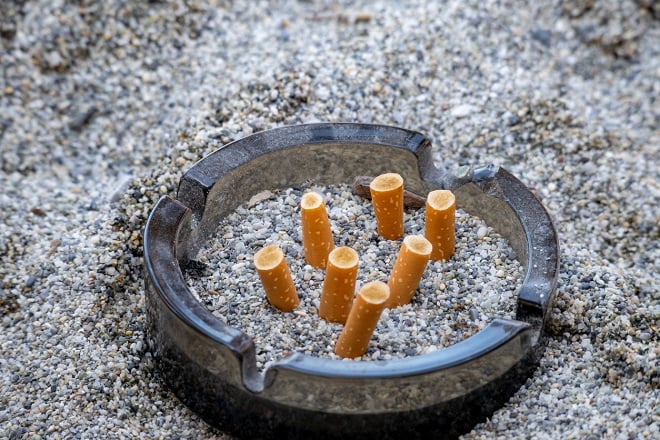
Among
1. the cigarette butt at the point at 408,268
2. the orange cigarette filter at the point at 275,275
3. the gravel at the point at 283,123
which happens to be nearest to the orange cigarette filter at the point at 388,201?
the cigarette butt at the point at 408,268

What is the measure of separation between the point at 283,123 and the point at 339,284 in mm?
810

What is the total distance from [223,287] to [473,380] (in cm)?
59

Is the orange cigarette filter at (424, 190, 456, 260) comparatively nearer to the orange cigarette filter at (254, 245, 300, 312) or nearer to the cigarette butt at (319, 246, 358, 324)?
the cigarette butt at (319, 246, 358, 324)

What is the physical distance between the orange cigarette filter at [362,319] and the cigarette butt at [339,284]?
0.05 metres

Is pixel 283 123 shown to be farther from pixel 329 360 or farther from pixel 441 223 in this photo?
pixel 329 360

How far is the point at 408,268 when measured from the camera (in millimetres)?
1634

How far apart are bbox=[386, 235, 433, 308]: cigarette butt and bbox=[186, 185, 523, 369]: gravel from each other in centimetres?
4

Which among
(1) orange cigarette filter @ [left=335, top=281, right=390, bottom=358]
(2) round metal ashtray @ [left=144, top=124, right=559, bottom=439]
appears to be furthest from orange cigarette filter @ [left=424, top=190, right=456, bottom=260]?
(1) orange cigarette filter @ [left=335, top=281, right=390, bottom=358]

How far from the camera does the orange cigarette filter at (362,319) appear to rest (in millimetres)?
1490

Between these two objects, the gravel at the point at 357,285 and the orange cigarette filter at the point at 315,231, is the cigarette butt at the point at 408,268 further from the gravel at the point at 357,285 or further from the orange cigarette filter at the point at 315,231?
the orange cigarette filter at the point at 315,231

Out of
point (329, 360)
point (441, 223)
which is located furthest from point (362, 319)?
point (441, 223)

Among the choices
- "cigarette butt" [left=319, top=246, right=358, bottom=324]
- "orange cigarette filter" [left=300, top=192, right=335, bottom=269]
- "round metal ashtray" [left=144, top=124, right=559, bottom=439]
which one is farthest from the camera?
"orange cigarette filter" [left=300, top=192, right=335, bottom=269]

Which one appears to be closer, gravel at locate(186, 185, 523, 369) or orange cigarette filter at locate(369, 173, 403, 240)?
gravel at locate(186, 185, 523, 369)

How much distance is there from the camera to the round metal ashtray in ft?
4.83
